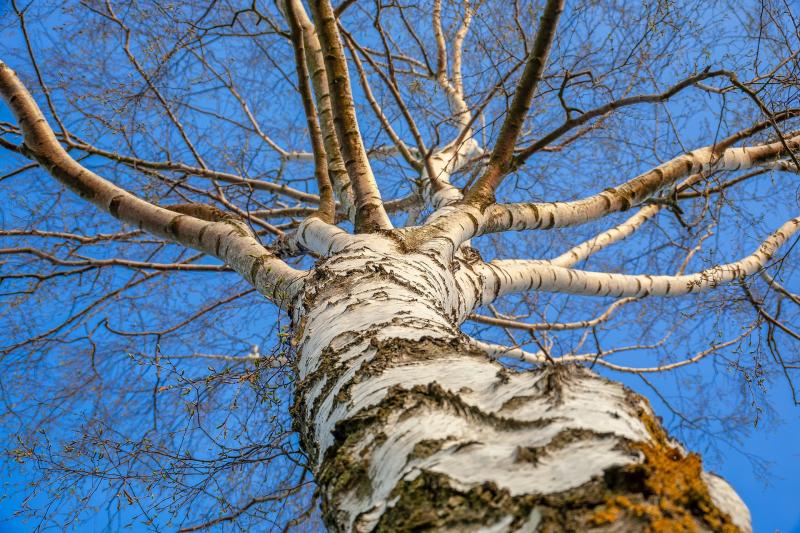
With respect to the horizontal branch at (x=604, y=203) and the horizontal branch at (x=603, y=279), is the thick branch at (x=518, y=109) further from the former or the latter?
the horizontal branch at (x=603, y=279)

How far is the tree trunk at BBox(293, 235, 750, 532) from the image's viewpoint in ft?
1.77

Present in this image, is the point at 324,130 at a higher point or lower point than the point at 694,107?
lower

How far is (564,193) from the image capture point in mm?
4191

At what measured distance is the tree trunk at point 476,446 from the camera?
541 millimetres

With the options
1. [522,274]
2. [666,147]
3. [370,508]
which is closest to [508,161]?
[522,274]

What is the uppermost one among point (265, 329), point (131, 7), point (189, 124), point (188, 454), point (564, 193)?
point (131, 7)

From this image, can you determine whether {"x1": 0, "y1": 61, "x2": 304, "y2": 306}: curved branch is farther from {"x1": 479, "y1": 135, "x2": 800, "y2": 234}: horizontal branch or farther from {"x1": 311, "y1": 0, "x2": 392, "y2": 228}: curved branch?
{"x1": 479, "y1": 135, "x2": 800, "y2": 234}: horizontal branch

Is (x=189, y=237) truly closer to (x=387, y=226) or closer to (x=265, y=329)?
(x=387, y=226)

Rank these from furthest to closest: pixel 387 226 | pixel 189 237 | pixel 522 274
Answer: pixel 522 274
pixel 189 237
pixel 387 226

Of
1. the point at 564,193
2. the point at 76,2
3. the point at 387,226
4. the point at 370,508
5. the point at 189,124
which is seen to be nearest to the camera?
the point at 370,508

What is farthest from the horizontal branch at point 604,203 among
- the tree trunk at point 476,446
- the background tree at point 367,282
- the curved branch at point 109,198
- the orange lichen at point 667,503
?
the orange lichen at point 667,503

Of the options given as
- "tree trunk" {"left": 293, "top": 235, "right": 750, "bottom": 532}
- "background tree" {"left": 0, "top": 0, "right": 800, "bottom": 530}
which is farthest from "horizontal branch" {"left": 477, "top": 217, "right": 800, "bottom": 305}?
"tree trunk" {"left": 293, "top": 235, "right": 750, "bottom": 532}

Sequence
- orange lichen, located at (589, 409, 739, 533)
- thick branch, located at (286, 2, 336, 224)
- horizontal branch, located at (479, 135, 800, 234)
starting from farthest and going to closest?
thick branch, located at (286, 2, 336, 224) < horizontal branch, located at (479, 135, 800, 234) < orange lichen, located at (589, 409, 739, 533)

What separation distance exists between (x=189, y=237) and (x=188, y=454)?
99 cm
